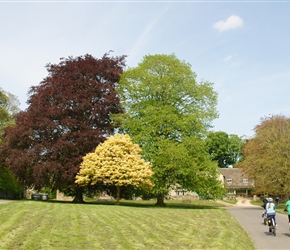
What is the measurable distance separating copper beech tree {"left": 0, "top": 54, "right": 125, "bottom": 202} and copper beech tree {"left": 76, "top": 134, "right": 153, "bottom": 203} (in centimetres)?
215

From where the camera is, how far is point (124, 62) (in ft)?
154

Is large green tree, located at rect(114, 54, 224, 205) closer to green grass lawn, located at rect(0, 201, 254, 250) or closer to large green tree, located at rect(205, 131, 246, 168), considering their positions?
green grass lawn, located at rect(0, 201, 254, 250)

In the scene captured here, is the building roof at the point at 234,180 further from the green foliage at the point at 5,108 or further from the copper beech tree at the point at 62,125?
the copper beech tree at the point at 62,125

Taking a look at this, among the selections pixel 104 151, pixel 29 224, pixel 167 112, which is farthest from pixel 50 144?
pixel 29 224

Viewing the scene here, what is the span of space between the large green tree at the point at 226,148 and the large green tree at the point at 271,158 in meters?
54.1

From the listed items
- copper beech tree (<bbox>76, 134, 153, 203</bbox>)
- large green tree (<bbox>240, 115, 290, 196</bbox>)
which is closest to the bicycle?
copper beech tree (<bbox>76, 134, 153, 203</bbox>)

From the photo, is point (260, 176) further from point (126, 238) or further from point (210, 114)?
point (126, 238)

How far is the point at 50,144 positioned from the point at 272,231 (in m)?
26.0

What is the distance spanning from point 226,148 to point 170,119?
7356 centimetres

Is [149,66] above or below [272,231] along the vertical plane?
above

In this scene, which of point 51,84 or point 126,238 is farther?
point 51,84

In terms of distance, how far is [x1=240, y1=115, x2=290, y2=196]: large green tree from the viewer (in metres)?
47.7

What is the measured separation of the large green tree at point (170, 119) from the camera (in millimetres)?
38812

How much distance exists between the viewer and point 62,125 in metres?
40.3
